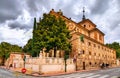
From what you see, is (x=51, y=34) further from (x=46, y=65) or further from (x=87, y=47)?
(x=87, y=47)

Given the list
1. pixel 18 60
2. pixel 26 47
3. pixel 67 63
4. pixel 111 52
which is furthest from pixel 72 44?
pixel 26 47

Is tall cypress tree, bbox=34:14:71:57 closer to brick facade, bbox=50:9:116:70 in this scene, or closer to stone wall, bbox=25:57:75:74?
brick facade, bbox=50:9:116:70

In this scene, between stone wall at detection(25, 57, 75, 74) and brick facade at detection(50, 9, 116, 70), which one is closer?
stone wall at detection(25, 57, 75, 74)

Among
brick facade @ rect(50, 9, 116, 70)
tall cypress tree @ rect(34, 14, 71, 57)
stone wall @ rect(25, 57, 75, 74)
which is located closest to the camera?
stone wall @ rect(25, 57, 75, 74)

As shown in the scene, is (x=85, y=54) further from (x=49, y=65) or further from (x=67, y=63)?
(x=49, y=65)

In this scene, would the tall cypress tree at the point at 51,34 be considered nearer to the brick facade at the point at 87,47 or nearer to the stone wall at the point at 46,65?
the brick facade at the point at 87,47

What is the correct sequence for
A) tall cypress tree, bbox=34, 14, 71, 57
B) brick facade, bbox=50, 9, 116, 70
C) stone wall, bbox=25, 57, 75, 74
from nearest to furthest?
1. stone wall, bbox=25, 57, 75, 74
2. tall cypress tree, bbox=34, 14, 71, 57
3. brick facade, bbox=50, 9, 116, 70

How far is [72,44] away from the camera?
38.1m

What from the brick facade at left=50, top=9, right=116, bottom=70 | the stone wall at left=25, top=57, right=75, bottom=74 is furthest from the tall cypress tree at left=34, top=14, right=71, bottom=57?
the stone wall at left=25, top=57, right=75, bottom=74

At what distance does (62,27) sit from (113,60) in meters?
39.5

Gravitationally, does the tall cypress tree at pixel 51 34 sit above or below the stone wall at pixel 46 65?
above

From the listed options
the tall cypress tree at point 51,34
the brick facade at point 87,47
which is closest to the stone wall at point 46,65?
the tall cypress tree at point 51,34

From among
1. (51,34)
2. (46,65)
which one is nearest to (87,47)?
(51,34)

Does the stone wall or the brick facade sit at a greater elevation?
the brick facade
